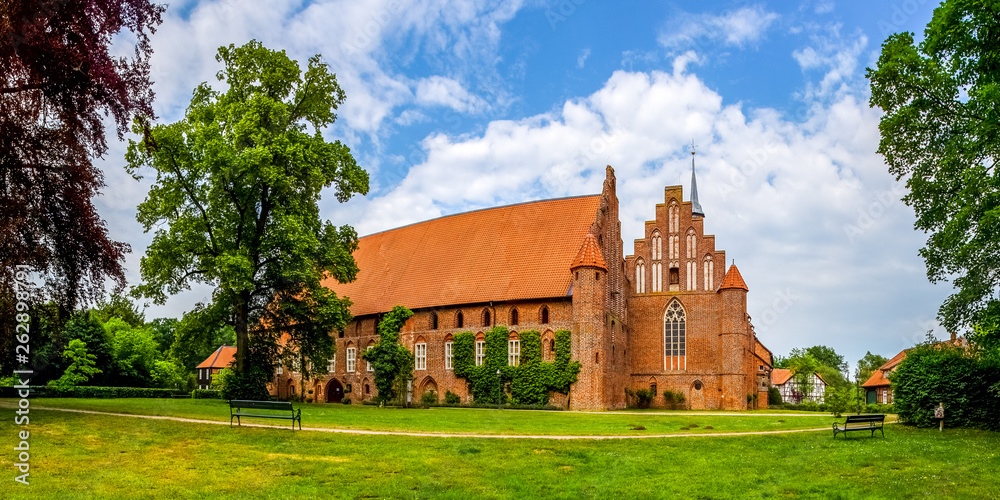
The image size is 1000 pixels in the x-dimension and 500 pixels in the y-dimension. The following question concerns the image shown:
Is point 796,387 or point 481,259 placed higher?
point 481,259

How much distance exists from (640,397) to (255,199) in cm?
2517

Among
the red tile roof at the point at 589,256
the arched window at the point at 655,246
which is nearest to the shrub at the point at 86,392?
the red tile roof at the point at 589,256

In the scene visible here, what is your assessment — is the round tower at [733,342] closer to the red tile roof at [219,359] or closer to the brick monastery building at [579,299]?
the brick monastery building at [579,299]

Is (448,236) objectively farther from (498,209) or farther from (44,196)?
(44,196)

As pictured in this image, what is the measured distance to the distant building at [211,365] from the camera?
7994cm

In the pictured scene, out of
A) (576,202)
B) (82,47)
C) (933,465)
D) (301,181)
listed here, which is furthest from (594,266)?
(82,47)

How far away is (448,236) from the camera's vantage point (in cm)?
4909

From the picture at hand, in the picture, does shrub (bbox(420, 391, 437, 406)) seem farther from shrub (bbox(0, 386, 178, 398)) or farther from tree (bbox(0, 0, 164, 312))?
tree (bbox(0, 0, 164, 312))

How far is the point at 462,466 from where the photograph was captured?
47.3 feet

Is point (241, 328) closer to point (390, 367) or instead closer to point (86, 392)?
point (390, 367)

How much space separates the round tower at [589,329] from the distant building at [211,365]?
52358mm

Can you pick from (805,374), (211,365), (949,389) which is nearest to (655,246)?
(949,389)

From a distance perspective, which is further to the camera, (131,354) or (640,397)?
(131,354)

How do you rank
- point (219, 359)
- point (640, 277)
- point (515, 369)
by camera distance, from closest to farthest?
point (515, 369) → point (640, 277) → point (219, 359)
